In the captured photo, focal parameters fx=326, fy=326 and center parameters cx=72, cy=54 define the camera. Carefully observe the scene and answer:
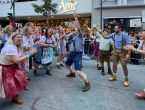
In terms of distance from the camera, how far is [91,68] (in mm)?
→ 11961

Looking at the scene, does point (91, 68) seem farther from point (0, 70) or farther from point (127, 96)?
point (0, 70)

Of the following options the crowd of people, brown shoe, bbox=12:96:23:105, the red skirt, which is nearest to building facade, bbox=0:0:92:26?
the crowd of people

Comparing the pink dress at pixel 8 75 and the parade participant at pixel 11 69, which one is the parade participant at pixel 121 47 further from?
the pink dress at pixel 8 75

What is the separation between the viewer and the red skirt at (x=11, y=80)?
6.55 metres

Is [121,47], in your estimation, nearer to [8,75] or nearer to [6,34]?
[6,34]

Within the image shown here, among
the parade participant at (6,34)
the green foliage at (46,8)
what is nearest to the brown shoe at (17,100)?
the parade participant at (6,34)

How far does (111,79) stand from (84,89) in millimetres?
1604

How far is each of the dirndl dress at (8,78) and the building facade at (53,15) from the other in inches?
871

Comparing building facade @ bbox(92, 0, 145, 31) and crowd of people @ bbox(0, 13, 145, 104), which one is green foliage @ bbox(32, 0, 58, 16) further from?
crowd of people @ bbox(0, 13, 145, 104)

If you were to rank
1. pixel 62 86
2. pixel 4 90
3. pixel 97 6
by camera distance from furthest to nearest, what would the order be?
pixel 97 6, pixel 62 86, pixel 4 90

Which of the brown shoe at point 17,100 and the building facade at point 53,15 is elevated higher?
the building facade at point 53,15

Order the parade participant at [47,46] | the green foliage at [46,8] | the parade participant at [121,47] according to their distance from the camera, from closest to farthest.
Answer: the parade participant at [121,47] → the parade participant at [47,46] → the green foliage at [46,8]

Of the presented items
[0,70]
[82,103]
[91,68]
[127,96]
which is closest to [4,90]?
[0,70]

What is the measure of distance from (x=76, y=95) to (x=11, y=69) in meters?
1.82
